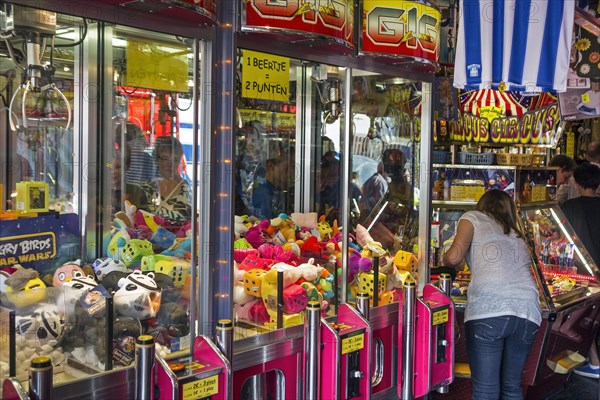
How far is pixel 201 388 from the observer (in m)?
2.73

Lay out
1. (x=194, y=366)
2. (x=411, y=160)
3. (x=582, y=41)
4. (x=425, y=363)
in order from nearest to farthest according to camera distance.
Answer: (x=194, y=366) → (x=425, y=363) → (x=411, y=160) → (x=582, y=41)

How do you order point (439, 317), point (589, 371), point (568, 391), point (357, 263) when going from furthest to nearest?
1. point (589, 371)
2. point (568, 391)
3. point (439, 317)
4. point (357, 263)

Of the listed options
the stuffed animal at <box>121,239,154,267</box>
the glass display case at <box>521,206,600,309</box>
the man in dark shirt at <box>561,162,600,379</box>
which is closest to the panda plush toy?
the stuffed animal at <box>121,239,154,267</box>

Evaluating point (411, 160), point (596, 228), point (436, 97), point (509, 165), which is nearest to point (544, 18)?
point (436, 97)

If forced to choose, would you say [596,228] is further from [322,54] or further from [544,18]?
[322,54]

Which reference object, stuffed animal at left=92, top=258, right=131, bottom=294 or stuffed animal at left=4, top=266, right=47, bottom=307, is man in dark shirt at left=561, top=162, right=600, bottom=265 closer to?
stuffed animal at left=92, top=258, right=131, bottom=294

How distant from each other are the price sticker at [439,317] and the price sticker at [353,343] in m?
0.66

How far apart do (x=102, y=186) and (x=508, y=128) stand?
335cm

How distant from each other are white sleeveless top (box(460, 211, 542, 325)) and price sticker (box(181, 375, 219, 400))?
6.24ft

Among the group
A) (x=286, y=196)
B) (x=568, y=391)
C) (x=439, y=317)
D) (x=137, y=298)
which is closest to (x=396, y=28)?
(x=286, y=196)

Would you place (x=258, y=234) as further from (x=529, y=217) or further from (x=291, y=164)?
(x=529, y=217)

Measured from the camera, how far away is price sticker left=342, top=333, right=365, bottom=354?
11.2 feet

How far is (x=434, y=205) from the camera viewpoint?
527cm

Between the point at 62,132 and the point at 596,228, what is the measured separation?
429cm
